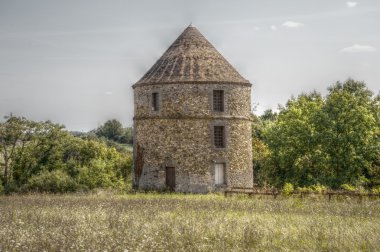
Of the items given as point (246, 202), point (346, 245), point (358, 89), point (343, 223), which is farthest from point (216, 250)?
point (358, 89)

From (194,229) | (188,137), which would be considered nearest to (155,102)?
(188,137)

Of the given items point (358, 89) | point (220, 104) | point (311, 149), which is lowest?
point (311, 149)

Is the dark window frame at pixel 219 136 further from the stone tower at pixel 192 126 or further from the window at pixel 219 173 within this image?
the window at pixel 219 173

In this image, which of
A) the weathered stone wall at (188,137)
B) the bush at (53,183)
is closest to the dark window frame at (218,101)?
the weathered stone wall at (188,137)

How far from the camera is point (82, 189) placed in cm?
3616

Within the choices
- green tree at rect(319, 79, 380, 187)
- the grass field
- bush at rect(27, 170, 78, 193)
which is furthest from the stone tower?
the grass field

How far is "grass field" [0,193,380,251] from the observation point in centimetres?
1348

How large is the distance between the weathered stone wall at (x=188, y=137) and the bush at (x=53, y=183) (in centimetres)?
416

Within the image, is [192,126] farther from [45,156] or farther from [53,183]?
[45,156]

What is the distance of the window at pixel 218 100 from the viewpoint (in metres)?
36.1

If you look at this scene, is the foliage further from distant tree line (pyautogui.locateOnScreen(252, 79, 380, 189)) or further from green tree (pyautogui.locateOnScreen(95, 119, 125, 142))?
distant tree line (pyautogui.locateOnScreen(252, 79, 380, 189))

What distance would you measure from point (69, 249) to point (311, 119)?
88.7 feet

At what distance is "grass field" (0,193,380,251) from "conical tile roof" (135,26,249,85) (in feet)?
44.4

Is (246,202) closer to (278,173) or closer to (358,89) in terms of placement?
(278,173)
